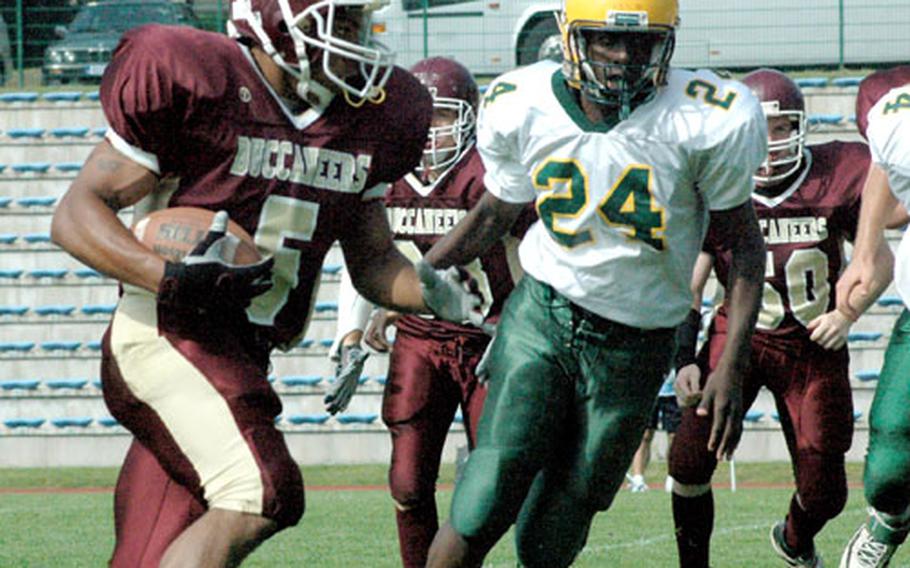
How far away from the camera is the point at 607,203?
13.5ft

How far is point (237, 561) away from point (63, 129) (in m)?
10.9

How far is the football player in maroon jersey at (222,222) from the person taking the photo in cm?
341

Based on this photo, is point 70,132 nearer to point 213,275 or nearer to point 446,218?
point 446,218

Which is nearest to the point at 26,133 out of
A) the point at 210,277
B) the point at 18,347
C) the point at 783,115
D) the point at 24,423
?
the point at 18,347

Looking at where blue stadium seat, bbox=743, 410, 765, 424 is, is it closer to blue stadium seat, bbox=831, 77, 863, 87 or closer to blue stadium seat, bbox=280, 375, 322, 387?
blue stadium seat, bbox=280, 375, 322, 387

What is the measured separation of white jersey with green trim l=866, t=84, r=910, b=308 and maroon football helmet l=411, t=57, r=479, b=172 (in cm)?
148

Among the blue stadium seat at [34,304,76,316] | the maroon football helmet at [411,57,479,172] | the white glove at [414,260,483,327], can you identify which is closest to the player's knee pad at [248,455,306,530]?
the white glove at [414,260,483,327]

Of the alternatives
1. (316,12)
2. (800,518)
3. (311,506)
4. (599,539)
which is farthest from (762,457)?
(316,12)

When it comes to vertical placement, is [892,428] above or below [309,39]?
below

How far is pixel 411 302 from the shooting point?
402 centimetres

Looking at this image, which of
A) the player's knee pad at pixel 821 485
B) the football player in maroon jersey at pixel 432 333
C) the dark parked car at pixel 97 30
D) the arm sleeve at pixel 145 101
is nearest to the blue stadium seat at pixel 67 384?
the dark parked car at pixel 97 30

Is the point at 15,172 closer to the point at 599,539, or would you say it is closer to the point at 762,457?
the point at 762,457

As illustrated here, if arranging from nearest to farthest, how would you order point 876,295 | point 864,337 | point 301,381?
point 876,295 < point 864,337 < point 301,381

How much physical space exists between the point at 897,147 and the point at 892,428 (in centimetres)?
77
